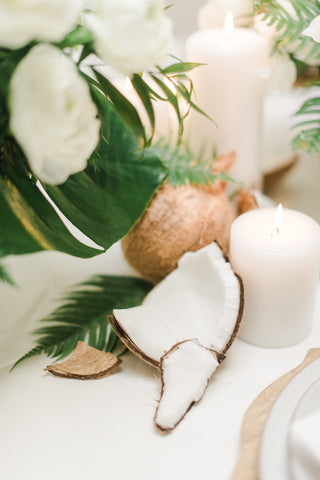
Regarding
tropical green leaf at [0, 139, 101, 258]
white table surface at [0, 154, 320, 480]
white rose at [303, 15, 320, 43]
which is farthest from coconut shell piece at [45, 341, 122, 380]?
white rose at [303, 15, 320, 43]

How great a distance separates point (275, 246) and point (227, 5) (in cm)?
35

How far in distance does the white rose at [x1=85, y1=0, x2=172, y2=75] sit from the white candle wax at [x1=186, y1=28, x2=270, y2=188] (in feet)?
0.96

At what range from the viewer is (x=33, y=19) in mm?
345

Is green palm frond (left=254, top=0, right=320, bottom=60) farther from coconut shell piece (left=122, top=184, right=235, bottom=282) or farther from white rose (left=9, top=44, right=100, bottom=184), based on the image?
white rose (left=9, top=44, right=100, bottom=184)

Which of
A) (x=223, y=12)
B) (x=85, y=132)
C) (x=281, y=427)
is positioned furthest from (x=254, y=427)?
(x=223, y=12)

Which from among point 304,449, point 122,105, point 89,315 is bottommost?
point 89,315

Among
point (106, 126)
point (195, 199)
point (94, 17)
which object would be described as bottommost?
point (195, 199)

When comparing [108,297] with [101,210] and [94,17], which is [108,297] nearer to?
[101,210]

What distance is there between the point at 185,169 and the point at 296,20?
0.21 metres

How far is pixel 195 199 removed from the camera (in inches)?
24.0

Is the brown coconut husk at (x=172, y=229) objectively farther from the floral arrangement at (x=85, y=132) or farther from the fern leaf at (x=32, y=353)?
the fern leaf at (x=32, y=353)

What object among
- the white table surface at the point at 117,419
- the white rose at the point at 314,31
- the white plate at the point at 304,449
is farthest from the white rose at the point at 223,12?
the white plate at the point at 304,449

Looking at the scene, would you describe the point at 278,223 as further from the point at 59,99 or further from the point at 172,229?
the point at 59,99

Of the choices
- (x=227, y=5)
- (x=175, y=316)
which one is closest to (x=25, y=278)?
(x=175, y=316)
